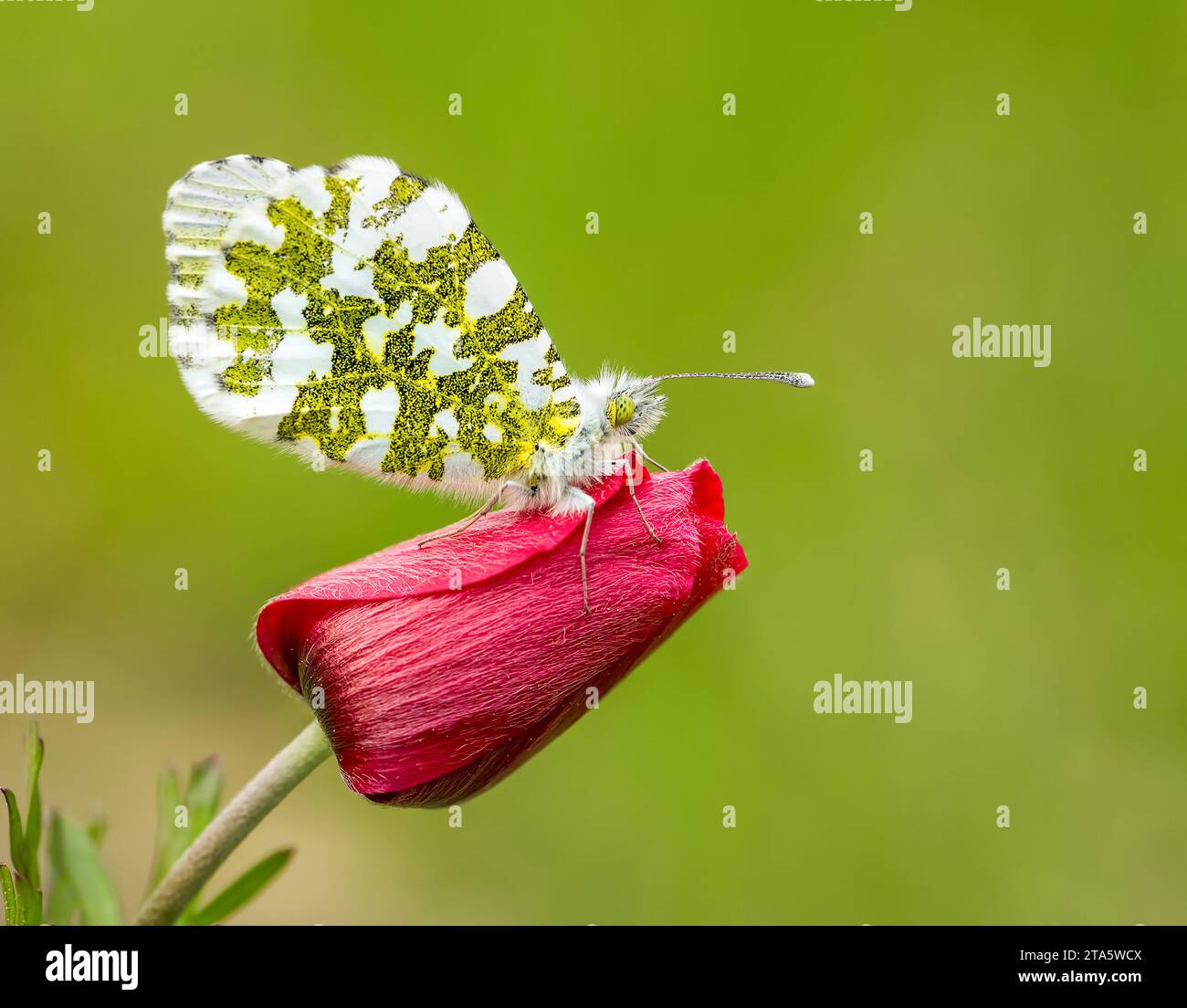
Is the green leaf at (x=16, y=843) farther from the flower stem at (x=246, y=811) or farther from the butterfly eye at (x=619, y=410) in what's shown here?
the butterfly eye at (x=619, y=410)

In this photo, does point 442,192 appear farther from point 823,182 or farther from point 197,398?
point 823,182

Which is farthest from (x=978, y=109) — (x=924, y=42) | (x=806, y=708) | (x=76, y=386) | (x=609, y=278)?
(x=76, y=386)

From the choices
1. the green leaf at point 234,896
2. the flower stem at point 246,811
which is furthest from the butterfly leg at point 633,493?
the green leaf at point 234,896

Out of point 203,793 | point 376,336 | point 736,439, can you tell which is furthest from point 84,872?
point 736,439

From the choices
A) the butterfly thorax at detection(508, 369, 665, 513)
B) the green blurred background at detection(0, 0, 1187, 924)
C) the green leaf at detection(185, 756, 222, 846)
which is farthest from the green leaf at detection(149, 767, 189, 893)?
the green blurred background at detection(0, 0, 1187, 924)

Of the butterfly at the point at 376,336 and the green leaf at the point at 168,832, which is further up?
the butterfly at the point at 376,336

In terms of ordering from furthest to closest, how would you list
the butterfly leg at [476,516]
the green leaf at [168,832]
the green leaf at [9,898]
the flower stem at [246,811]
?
the green leaf at [168,832] < the butterfly leg at [476,516] < the flower stem at [246,811] < the green leaf at [9,898]

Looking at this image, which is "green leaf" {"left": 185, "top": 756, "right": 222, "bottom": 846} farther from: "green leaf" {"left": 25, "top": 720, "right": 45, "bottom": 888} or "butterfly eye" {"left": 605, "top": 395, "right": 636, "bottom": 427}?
"butterfly eye" {"left": 605, "top": 395, "right": 636, "bottom": 427}

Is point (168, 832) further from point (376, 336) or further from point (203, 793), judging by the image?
point (376, 336)
